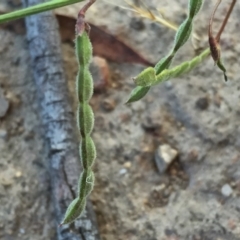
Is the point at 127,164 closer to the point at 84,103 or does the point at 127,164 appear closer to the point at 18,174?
the point at 18,174

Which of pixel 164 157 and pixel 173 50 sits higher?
Result: pixel 173 50

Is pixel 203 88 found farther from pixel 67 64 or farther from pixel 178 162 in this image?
pixel 67 64

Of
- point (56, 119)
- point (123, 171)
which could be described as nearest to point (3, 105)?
point (56, 119)

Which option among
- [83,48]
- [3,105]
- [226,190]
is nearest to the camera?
[83,48]

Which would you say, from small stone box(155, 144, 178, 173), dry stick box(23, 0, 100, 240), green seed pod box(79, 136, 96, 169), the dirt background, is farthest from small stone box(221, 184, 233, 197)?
green seed pod box(79, 136, 96, 169)

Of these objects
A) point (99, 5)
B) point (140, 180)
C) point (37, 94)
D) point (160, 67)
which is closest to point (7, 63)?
point (37, 94)

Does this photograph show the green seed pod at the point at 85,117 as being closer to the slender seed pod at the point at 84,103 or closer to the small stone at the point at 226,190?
the slender seed pod at the point at 84,103

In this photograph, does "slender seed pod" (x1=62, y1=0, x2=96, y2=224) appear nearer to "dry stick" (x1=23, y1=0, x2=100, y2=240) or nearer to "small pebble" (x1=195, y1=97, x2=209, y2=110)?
"dry stick" (x1=23, y1=0, x2=100, y2=240)

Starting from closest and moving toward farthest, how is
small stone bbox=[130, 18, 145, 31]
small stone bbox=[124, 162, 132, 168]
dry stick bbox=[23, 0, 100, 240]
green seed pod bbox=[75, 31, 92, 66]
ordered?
green seed pod bbox=[75, 31, 92, 66] → dry stick bbox=[23, 0, 100, 240] → small stone bbox=[124, 162, 132, 168] → small stone bbox=[130, 18, 145, 31]
